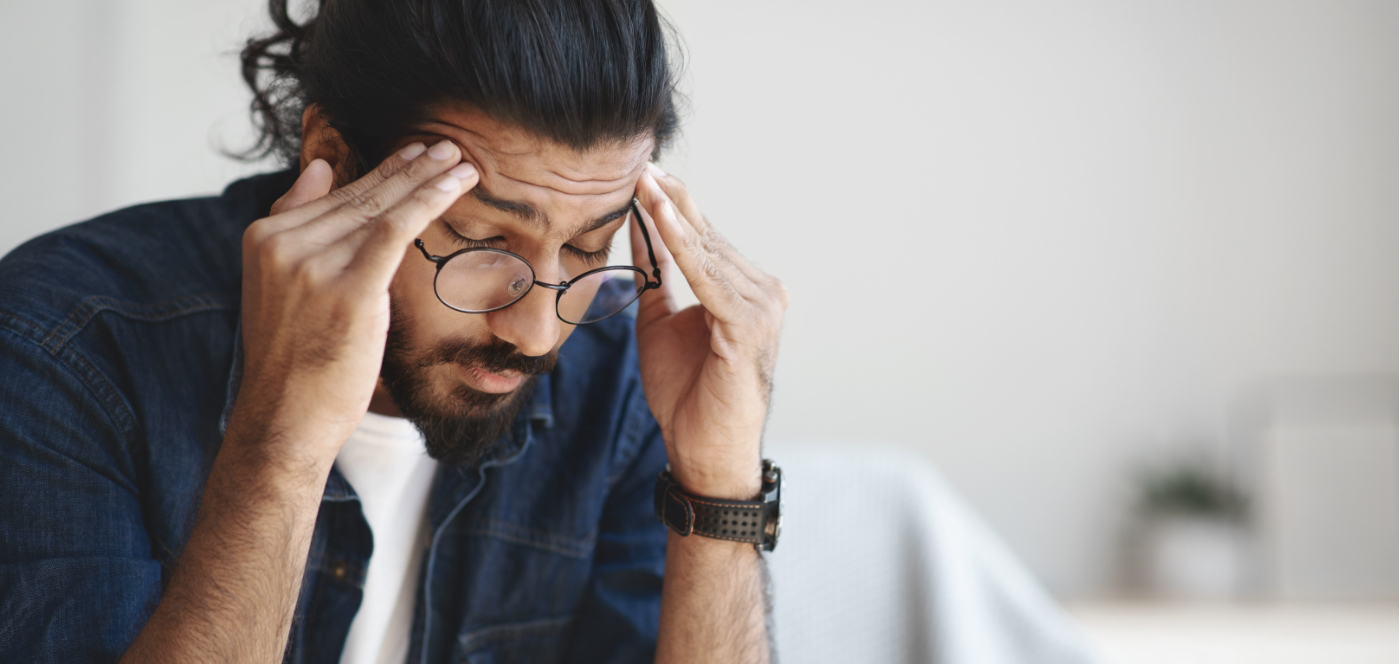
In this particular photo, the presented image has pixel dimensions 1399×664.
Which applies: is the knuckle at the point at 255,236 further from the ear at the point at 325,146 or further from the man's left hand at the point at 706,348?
the man's left hand at the point at 706,348

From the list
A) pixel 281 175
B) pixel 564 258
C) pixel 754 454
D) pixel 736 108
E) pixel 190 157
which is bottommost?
pixel 754 454

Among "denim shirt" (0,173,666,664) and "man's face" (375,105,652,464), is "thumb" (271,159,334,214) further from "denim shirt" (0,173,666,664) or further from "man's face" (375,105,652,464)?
"denim shirt" (0,173,666,664)

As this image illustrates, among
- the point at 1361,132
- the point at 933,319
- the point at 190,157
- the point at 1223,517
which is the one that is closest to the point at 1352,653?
the point at 1223,517

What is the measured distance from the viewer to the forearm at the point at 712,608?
119 cm

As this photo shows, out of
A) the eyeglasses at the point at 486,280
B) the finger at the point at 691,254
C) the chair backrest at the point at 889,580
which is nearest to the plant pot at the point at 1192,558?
the chair backrest at the point at 889,580

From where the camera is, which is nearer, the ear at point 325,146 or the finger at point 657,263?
the ear at point 325,146

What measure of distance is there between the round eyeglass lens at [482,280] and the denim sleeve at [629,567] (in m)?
0.42

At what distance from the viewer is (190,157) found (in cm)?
251

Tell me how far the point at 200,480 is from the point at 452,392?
31 centimetres

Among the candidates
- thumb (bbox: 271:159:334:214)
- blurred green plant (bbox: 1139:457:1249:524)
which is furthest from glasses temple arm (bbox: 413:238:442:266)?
blurred green plant (bbox: 1139:457:1249:524)

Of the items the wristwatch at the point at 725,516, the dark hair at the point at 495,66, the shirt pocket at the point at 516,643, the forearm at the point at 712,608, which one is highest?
the dark hair at the point at 495,66

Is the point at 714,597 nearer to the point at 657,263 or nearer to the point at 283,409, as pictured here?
the point at 657,263

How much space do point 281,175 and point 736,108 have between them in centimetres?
214

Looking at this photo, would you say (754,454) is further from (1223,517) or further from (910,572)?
(1223,517)
